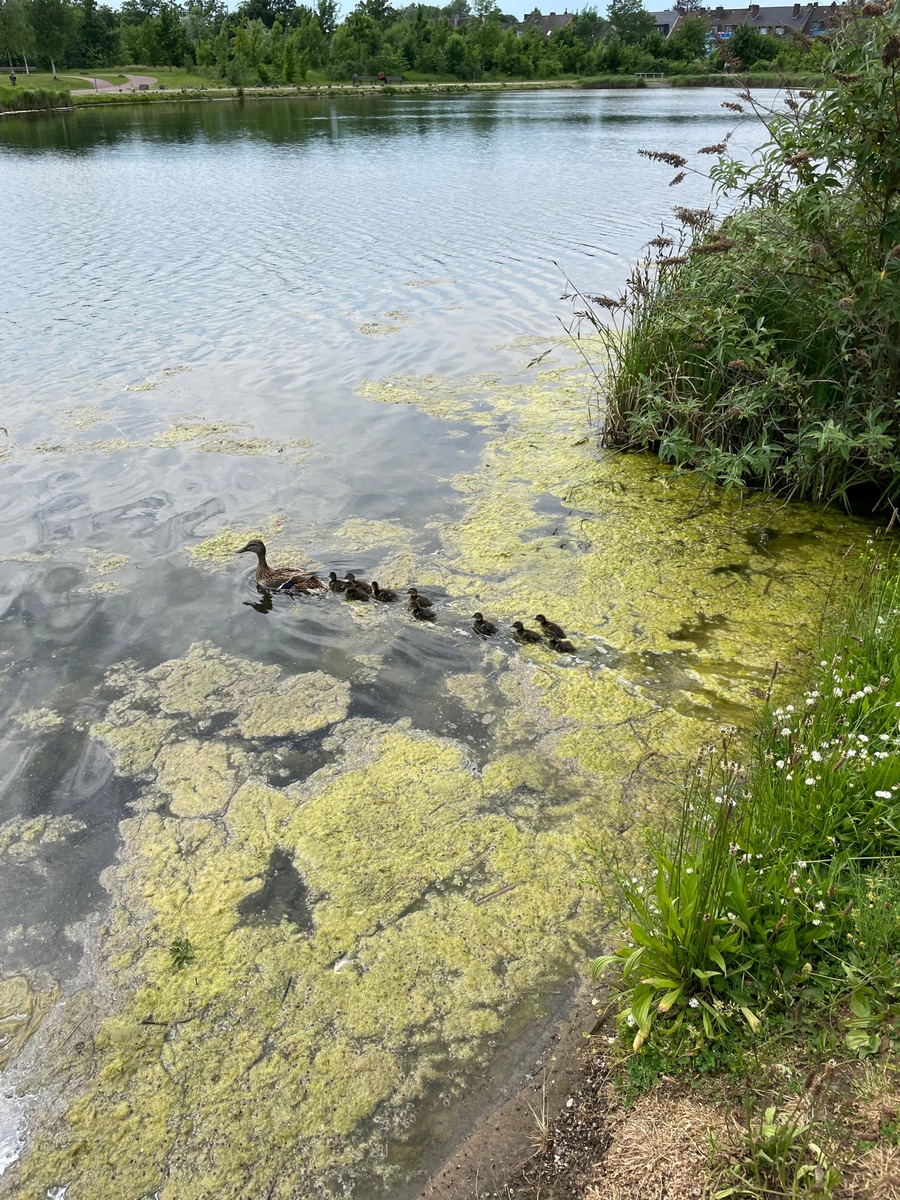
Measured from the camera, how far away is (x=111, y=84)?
6012 centimetres

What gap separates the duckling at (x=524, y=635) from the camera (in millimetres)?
5117

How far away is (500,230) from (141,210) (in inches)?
352

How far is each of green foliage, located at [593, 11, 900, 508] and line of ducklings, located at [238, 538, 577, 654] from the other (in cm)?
209

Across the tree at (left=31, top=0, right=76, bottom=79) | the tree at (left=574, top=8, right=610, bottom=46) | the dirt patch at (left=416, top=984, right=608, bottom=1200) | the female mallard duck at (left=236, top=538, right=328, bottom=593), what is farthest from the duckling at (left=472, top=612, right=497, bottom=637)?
the tree at (left=574, top=8, right=610, bottom=46)

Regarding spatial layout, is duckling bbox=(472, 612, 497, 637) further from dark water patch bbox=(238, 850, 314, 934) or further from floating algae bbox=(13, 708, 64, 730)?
floating algae bbox=(13, 708, 64, 730)

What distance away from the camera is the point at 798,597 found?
5402 mm

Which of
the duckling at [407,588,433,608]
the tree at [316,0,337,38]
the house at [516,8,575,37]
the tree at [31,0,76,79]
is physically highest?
the house at [516,8,575,37]

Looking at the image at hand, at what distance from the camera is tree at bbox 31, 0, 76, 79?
61.5m

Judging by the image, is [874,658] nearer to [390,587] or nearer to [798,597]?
[798,597]

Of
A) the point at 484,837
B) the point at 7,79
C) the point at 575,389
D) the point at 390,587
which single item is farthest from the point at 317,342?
the point at 7,79

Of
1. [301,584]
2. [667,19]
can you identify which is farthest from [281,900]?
[667,19]

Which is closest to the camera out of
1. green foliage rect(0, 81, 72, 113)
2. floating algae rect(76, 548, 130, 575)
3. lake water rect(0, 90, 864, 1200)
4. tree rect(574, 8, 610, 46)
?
lake water rect(0, 90, 864, 1200)

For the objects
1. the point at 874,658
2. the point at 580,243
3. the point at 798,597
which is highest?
the point at 580,243

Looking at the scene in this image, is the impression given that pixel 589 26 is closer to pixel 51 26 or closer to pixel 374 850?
pixel 51 26
